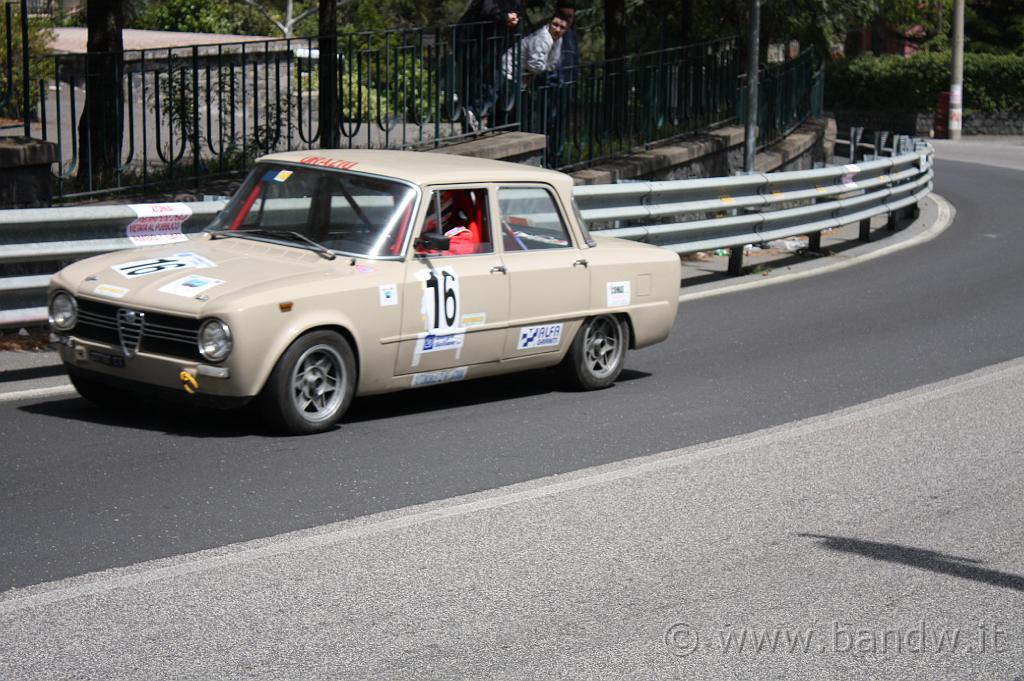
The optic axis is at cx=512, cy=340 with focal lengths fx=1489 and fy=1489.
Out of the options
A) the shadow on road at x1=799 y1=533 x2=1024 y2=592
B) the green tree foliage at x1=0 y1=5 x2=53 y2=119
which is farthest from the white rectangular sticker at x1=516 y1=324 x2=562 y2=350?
the green tree foliage at x1=0 y1=5 x2=53 y2=119

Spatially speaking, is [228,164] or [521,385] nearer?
[521,385]

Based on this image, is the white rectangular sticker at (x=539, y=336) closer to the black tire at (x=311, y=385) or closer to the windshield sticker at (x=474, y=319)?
the windshield sticker at (x=474, y=319)

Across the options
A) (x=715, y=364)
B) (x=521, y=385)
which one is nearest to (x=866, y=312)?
(x=715, y=364)

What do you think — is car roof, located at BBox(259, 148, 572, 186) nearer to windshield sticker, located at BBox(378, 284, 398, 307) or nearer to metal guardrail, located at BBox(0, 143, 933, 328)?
windshield sticker, located at BBox(378, 284, 398, 307)

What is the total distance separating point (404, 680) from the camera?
4.78 metres

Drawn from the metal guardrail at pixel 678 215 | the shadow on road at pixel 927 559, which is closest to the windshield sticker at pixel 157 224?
the metal guardrail at pixel 678 215

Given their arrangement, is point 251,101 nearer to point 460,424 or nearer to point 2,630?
point 460,424

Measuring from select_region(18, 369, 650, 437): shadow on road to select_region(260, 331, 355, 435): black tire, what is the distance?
0.75 feet

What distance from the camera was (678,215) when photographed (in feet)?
52.5

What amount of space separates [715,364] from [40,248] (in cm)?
481

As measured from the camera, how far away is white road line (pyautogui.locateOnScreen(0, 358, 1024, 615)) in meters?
5.57

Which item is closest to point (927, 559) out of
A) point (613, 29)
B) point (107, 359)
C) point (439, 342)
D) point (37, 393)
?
point (439, 342)

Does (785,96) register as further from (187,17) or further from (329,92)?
(187,17)

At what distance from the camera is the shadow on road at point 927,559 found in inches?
242
